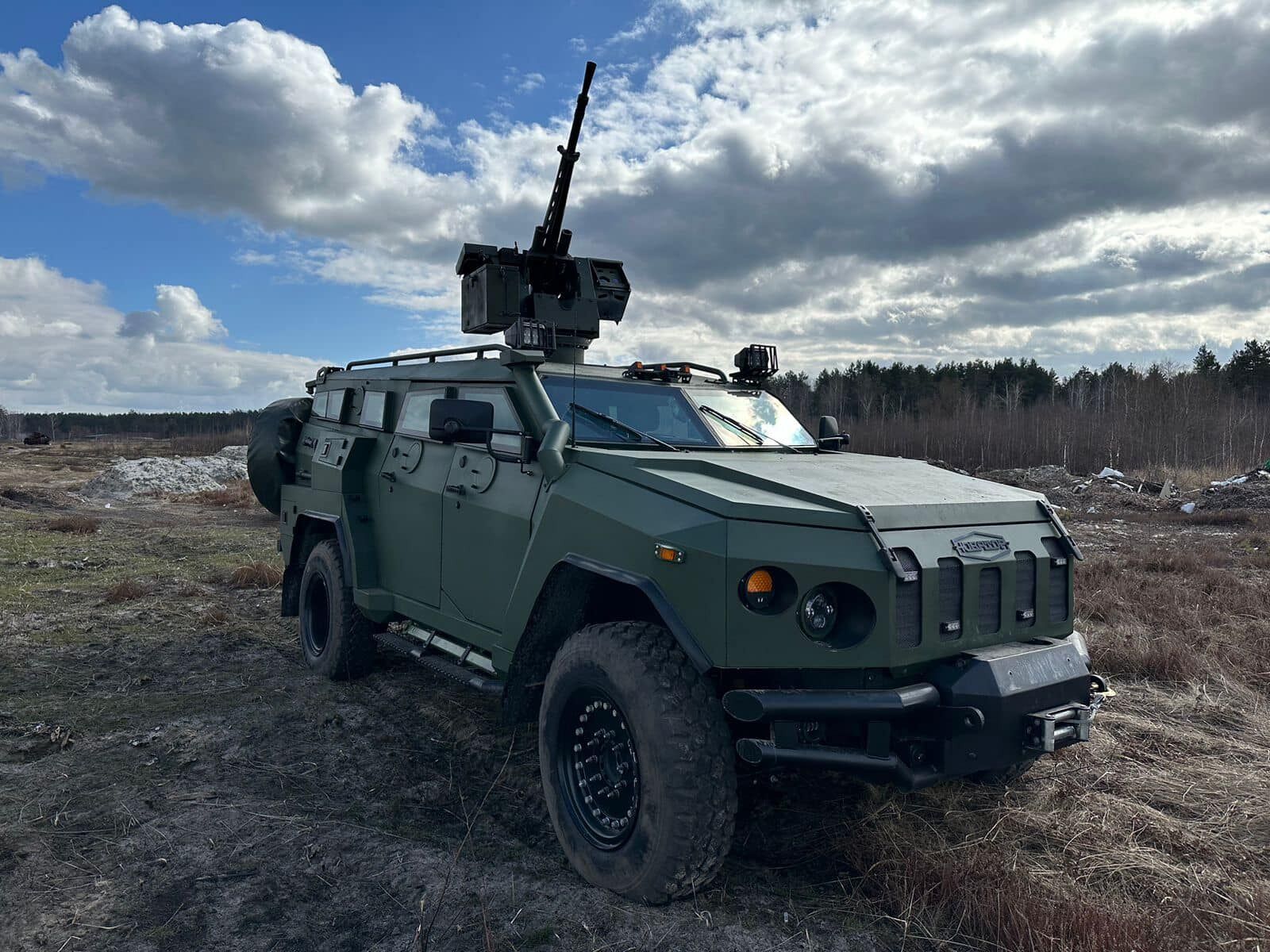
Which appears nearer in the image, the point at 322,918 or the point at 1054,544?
the point at 322,918

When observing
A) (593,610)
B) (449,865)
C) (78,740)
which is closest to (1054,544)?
(593,610)

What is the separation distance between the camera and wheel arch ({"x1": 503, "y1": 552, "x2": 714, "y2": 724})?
12.4 feet

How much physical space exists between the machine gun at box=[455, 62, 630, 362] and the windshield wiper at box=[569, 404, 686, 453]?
3.87 feet

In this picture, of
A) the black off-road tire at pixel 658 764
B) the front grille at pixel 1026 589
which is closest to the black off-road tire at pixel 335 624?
the black off-road tire at pixel 658 764

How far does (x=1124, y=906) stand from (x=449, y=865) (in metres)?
2.57

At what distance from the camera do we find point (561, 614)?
13.1 ft

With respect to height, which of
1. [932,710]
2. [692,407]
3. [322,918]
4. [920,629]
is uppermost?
[692,407]

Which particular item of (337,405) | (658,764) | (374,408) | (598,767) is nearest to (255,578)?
(337,405)

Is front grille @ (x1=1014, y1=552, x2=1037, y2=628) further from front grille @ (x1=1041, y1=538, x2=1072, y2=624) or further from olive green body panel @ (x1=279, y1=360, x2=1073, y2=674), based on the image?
front grille @ (x1=1041, y1=538, x2=1072, y2=624)

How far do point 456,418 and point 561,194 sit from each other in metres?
3.21

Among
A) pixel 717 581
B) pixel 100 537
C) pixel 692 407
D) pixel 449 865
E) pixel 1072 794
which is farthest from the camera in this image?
pixel 100 537

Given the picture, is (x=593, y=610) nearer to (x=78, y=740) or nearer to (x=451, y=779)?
(x=451, y=779)

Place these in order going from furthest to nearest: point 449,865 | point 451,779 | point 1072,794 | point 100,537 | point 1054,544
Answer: point 100,537
point 451,779
point 1072,794
point 1054,544
point 449,865

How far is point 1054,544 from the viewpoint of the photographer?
3.90 meters
